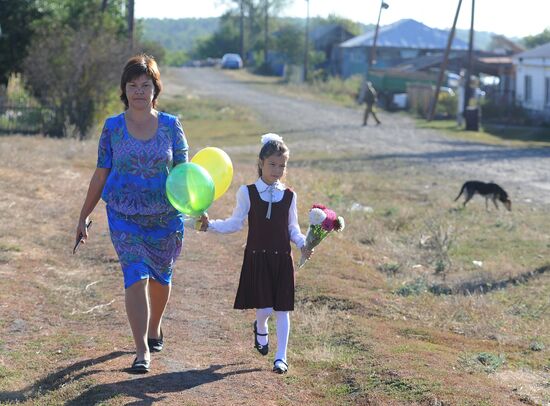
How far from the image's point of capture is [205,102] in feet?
145

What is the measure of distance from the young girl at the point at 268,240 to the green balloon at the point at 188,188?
26cm

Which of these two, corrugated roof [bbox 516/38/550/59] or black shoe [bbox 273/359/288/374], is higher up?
corrugated roof [bbox 516/38/550/59]

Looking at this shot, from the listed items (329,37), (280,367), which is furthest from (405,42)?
(280,367)

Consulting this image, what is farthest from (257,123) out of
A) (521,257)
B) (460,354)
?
(460,354)

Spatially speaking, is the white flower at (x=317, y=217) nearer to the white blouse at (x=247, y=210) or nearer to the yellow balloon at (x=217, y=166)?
the white blouse at (x=247, y=210)

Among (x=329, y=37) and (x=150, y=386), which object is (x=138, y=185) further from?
(x=329, y=37)

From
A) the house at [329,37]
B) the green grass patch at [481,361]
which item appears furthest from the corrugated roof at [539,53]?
the house at [329,37]

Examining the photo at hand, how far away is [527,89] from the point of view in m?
40.8

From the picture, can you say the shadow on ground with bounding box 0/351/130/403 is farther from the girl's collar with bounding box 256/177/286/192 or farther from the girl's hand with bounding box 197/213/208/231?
the girl's collar with bounding box 256/177/286/192

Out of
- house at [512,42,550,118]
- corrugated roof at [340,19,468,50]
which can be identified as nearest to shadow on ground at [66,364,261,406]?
house at [512,42,550,118]

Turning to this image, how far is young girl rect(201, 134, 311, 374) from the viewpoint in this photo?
6137mm

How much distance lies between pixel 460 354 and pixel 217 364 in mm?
1782

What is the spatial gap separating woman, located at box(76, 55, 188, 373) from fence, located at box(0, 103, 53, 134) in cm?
1961

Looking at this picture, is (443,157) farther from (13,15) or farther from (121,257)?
(121,257)
